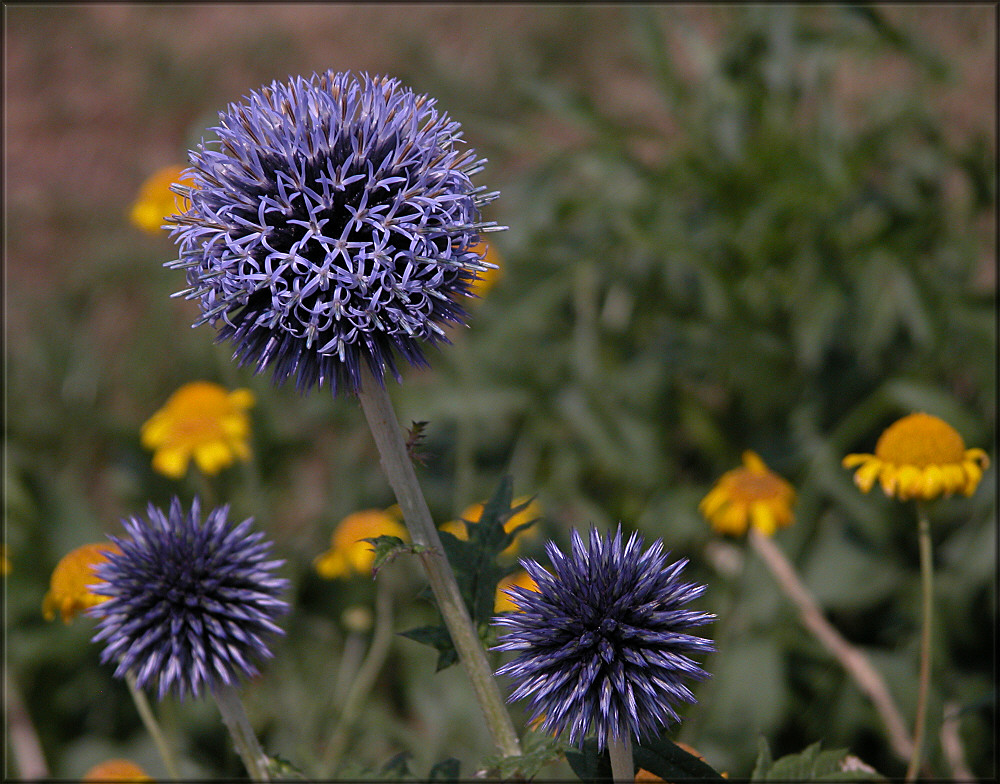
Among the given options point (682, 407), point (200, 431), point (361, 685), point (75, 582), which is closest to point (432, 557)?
point (75, 582)

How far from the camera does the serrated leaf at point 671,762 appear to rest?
1157 mm

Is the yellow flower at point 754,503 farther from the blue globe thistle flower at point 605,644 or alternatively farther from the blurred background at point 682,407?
the blue globe thistle flower at point 605,644

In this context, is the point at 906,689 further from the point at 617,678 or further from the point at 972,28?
the point at 972,28

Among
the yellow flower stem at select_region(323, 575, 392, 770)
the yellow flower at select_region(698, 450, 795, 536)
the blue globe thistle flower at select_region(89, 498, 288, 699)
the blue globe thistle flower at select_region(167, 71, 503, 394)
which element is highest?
the blue globe thistle flower at select_region(167, 71, 503, 394)

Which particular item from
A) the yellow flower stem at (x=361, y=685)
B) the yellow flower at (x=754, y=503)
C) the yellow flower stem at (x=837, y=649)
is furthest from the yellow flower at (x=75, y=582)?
the yellow flower stem at (x=837, y=649)

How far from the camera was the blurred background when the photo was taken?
2.80 m

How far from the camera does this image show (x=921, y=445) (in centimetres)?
175

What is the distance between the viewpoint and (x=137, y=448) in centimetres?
355

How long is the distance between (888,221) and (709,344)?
0.83 meters

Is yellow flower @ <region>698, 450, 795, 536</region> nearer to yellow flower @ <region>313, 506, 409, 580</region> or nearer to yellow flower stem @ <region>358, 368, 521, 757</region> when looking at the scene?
yellow flower @ <region>313, 506, 409, 580</region>

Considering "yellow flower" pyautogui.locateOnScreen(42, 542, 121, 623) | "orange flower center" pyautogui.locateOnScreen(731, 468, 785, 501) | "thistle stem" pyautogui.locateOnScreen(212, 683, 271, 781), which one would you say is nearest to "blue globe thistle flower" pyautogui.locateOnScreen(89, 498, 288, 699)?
"thistle stem" pyautogui.locateOnScreen(212, 683, 271, 781)

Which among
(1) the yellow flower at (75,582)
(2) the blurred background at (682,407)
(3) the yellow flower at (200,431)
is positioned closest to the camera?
(1) the yellow flower at (75,582)

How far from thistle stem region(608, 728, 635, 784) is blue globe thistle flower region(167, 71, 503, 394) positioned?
544mm

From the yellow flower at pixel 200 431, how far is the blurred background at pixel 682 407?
33 cm
